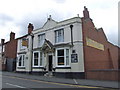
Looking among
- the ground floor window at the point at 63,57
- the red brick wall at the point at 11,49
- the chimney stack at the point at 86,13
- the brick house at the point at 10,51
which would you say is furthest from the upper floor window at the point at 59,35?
the red brick wall at the point at 11,49

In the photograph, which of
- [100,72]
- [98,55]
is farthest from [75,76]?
[98,55]

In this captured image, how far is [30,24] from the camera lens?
83.5ft

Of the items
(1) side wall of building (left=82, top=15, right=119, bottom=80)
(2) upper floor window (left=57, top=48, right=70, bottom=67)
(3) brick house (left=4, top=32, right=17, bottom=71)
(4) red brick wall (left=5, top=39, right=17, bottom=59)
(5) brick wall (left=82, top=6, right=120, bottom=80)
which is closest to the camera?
(1) side wall of building (left=82, top=15, right=119, bottom=80)

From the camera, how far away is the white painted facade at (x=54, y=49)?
1716 cm

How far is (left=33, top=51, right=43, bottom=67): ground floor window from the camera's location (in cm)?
2059

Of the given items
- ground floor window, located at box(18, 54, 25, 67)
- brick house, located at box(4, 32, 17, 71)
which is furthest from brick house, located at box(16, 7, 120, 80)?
brick house, located at box(4, 32, 17, 71)

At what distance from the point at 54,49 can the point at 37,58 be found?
151 inches

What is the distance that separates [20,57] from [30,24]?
618 centimetres

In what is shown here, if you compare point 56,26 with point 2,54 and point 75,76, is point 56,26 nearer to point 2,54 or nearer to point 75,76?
point 75,76

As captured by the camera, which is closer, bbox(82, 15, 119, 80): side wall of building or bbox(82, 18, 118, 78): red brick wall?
bbox(82, 15, 119, 80): side wall of building

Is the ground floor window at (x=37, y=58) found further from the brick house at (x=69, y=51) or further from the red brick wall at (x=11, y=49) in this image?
the red brick wall at (x=11, y=49)

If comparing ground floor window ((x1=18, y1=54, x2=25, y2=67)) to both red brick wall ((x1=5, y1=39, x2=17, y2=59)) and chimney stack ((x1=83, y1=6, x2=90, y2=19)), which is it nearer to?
red brick wall ((x1=5, y1=39, x2=17, y2=59))

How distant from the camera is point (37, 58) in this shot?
21203 millimetres

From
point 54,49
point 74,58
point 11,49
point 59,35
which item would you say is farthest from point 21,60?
point 74,58
